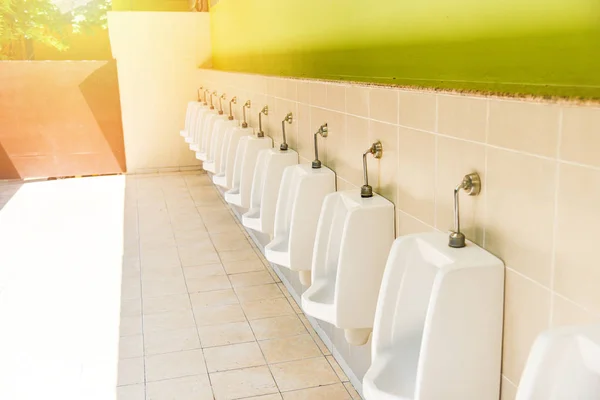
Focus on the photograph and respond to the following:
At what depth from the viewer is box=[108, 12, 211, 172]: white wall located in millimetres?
7098

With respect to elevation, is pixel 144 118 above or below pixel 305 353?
above

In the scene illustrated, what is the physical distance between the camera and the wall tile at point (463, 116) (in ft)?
5.04

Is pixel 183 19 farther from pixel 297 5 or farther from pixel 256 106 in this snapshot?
pixel 297 5

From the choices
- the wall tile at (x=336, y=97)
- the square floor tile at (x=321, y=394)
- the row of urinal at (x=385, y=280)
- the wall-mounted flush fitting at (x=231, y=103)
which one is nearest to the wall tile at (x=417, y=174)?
the row of urinal at (x=385, y=280)

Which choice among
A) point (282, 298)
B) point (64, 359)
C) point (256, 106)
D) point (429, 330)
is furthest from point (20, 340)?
point (429, 330)

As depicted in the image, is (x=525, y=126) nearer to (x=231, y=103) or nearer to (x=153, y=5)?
(x=231, y=103)

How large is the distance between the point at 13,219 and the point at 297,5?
11.4ft

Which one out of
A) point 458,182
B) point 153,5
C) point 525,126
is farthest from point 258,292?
point 153,5

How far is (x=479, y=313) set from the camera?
151cm

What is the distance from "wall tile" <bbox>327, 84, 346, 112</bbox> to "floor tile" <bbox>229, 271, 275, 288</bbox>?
147 centimetres

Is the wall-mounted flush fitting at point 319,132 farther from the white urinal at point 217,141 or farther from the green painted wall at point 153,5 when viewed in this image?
the green painted wall at point 153,5

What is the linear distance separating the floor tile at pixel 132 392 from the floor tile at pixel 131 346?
29 cm

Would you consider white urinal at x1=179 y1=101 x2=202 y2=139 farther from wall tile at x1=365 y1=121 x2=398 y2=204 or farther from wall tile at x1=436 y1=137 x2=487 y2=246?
wall tile at x1=436 y1=137 x2=487 y2=246

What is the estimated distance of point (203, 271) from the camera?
4.07m
